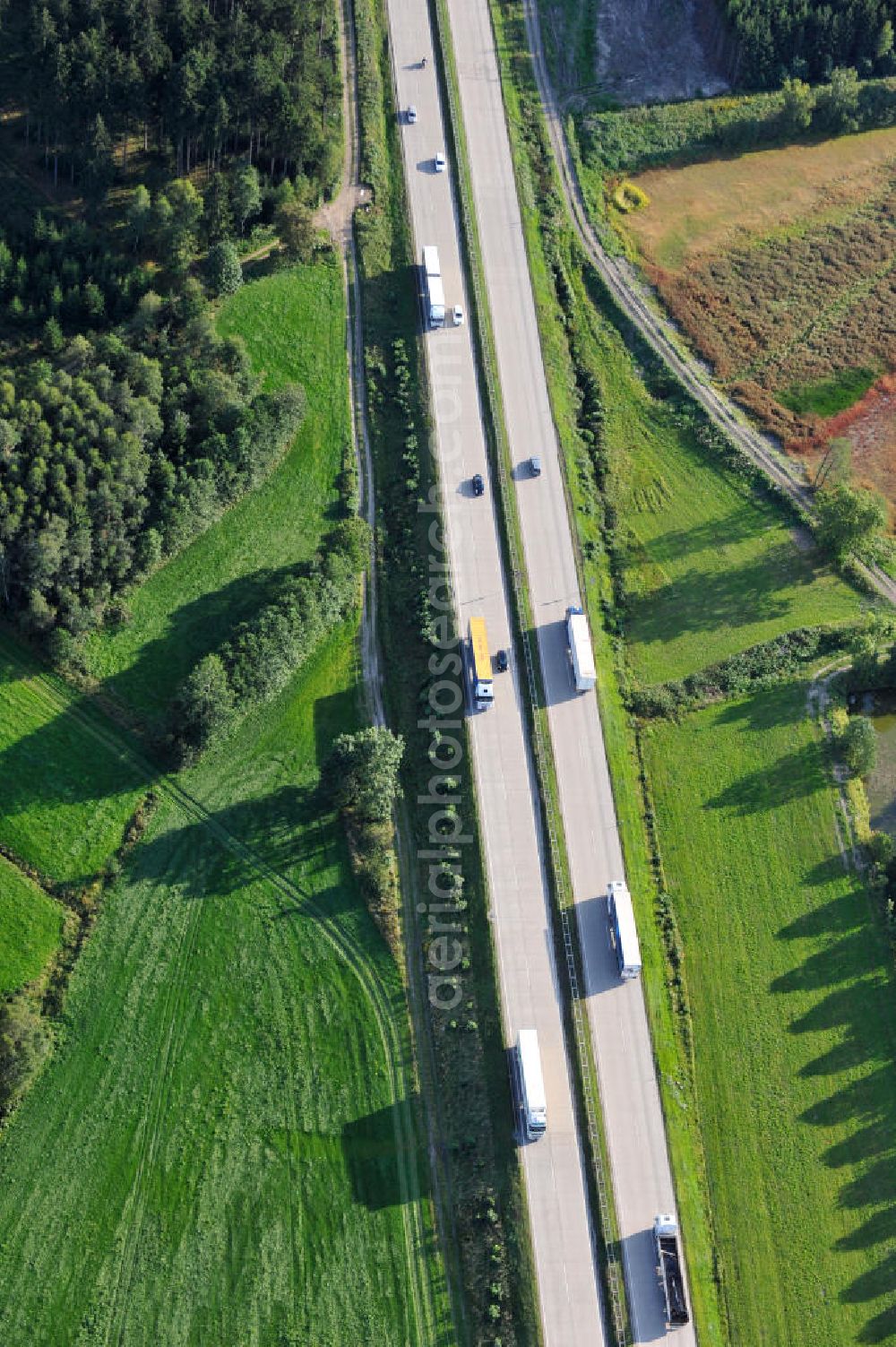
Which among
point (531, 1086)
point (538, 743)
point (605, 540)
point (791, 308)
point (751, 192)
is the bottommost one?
point (531, 1086)

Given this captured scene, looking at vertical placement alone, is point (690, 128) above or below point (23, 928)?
above

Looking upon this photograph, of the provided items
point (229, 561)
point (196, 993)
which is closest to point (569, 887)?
point (196, 993)

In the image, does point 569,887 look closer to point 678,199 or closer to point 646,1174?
point 646,1174

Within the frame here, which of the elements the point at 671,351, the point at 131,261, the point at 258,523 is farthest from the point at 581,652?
the point at 131,261

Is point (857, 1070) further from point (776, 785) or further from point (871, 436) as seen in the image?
point (871, 436)

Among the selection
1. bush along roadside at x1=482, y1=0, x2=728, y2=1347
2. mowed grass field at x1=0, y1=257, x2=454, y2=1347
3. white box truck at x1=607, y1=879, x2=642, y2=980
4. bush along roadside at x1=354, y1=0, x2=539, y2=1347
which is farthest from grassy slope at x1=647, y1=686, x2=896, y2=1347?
mowed grass field at x1=0, y1=257, x2=454, y2=1347

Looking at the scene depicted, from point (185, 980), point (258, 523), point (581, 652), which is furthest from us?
point (258, 523)

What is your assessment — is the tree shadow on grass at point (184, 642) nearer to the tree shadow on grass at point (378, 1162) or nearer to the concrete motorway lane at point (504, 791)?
the concrete motorway lane at point (504, 791)

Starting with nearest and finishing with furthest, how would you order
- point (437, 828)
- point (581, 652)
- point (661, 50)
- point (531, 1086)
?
point (531, 1086) < point (437, 828) < point (581, 652) < point (661, 50)
